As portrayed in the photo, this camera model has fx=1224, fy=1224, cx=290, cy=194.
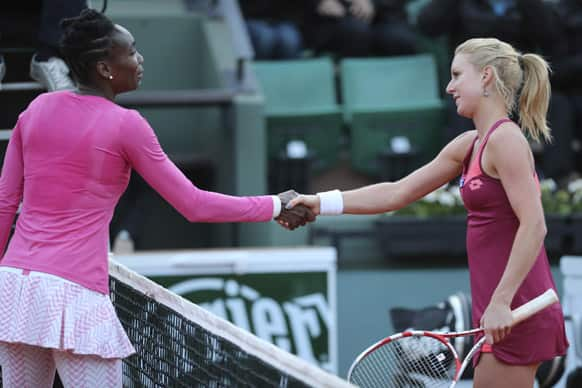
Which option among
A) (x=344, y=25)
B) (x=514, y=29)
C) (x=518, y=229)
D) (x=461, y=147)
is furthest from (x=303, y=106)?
(x=518, y=229)

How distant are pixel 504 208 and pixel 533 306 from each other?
31 cm

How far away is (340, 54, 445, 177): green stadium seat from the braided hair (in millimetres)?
5027

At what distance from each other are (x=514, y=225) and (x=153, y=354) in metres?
1.19

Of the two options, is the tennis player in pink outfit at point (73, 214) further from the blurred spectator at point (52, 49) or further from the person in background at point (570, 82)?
the person in background at point (570, 82)

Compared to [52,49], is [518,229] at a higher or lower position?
lower

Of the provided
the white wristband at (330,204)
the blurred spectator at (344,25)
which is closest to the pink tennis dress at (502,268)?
the white wristband at (330,204)

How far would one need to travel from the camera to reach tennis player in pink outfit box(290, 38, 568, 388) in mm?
3506

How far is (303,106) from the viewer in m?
8.55

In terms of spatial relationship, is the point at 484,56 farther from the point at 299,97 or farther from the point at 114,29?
the point at 299,97

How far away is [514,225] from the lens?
11.9 ft

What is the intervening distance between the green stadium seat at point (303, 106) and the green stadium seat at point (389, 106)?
131 mm

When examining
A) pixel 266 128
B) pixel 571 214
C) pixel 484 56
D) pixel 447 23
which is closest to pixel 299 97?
pixel 266 128

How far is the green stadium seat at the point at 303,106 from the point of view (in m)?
8.38

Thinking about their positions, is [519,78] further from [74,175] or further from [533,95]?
[74,175]
